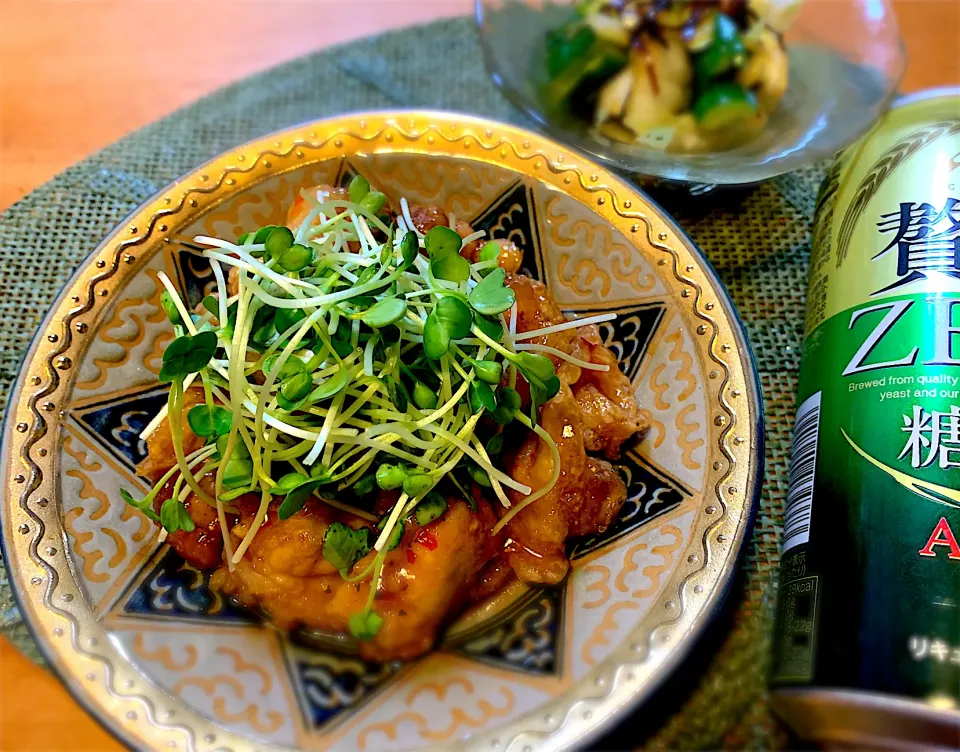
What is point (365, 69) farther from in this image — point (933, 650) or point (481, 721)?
point (933, 650)

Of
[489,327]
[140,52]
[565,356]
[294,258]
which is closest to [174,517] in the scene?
[294,258]

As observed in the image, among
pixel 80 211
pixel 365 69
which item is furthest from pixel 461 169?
pixel 80 211

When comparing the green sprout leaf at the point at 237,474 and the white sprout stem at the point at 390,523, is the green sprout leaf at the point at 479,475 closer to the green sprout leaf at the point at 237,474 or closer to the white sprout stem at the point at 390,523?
the white sprout stem at the point at 390,523

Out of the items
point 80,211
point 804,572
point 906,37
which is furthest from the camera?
point 906,37

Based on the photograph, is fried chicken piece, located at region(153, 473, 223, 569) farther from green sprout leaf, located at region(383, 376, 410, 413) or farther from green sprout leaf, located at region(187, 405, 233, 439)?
green sprout leaf, located at region(383, 376, 410, 413)

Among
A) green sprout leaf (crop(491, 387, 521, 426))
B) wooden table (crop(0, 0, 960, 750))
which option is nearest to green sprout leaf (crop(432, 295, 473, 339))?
green sprout leaf (crop(491, 387, 521, 426))

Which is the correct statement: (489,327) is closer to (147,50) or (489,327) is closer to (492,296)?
(492,296)
